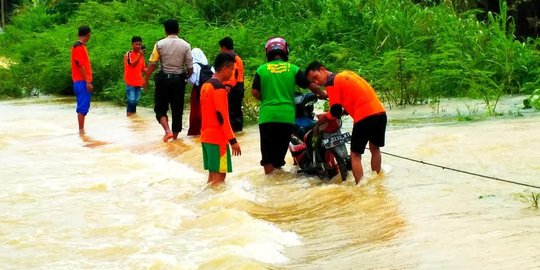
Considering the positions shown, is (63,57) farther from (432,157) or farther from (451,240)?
(451,240)

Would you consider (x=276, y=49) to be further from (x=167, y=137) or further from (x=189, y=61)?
(x=167, y=137)

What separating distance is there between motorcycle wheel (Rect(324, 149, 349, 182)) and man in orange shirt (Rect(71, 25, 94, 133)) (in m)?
6.01

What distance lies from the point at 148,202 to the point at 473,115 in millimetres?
5740

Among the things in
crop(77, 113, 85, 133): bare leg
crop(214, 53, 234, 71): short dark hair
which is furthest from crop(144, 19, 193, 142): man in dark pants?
crop(214, 53, 234, 71): short dark hair

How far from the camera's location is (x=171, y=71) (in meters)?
11.9

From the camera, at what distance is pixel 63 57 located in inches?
910

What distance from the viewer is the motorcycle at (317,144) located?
320 inches

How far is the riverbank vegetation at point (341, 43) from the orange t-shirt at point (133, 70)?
1901 mm

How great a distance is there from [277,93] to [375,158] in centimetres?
124

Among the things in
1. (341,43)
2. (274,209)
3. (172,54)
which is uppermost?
(172,54)

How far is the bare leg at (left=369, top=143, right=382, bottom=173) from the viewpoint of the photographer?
8.09 meters

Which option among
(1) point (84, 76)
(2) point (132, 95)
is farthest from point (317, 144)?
(2) point (132, 95)

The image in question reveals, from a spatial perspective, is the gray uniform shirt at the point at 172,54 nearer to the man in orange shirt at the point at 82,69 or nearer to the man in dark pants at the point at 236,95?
the man in dark pants at the point at 236,95

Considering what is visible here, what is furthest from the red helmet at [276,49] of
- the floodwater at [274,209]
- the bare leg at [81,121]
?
the bare leg at [81,121]
